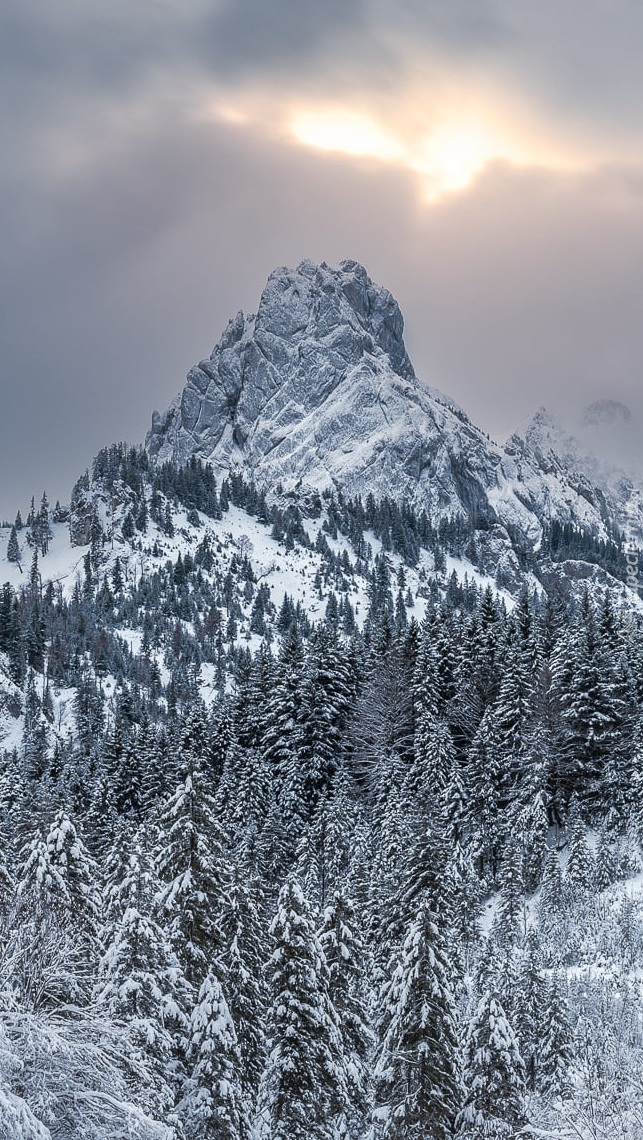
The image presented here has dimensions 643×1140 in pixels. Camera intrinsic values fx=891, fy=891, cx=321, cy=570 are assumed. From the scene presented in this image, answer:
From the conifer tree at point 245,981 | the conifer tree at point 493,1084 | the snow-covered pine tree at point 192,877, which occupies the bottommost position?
the conifer tree at point 493,1084

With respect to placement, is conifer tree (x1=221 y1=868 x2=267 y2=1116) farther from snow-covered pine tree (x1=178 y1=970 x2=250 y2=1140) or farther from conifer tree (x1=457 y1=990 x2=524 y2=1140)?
conifer tree (x1=457 y1=990 x2=524 y2=1140)

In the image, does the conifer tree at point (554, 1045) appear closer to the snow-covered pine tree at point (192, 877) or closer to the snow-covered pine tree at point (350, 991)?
the snow-covered pine tree at point (350, 991)

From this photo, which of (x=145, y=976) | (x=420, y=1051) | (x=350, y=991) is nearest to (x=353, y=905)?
(x=350, y=991)

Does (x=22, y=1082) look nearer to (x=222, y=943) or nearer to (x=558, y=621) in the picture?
(x=222, y=943)

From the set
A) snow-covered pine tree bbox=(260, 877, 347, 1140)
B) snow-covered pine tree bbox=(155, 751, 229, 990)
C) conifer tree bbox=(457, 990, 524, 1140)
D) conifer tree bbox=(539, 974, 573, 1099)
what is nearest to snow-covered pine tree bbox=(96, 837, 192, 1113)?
snow-covered pine tree bbox=(155, 751, 229, 990)

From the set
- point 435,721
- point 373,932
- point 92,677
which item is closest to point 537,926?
point 373,932

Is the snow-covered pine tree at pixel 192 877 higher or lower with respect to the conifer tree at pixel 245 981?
higher

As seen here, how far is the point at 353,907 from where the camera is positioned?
30.6m

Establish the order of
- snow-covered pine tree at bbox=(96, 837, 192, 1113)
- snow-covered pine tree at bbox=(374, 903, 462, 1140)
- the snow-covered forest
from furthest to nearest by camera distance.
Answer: snow-covered pine tree at bbox=(374, 903, 462, 1140), snow-covered pine tree at bbox=(96, 837, 192, 1113), the snow-covered forest

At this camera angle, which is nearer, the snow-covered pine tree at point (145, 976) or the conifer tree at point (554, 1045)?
the snow-covered pine tree at point (145, 976)

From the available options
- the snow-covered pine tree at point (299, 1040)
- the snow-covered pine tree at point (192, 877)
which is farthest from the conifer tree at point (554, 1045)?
the snow-covered pine tree at point (192, 877)

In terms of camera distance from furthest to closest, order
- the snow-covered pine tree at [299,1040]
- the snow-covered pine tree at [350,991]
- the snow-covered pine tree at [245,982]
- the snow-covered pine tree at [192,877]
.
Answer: the snow-covered pine tree at [350,991] < the snow-covered pine tree at [192,877] < the snow-covered pine tree at [245,982] < the snow-covered pine tree at [299,1040]

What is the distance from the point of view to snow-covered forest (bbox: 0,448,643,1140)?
1703cm

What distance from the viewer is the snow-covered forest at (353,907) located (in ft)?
55.9
